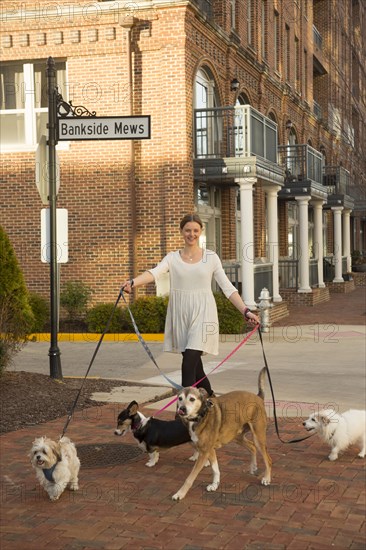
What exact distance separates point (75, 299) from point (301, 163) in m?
11.7

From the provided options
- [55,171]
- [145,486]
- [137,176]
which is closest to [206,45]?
[137,176]

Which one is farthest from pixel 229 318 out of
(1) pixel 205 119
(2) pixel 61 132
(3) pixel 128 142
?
(2) pixel 61 132

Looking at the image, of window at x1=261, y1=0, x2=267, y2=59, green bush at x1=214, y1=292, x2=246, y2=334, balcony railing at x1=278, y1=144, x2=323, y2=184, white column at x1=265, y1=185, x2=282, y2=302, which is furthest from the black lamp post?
window at x1=261, y1=0, x2=267, y2=59

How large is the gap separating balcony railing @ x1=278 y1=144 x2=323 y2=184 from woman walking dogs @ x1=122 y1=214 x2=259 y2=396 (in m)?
18.6

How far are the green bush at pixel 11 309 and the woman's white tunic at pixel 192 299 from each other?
3.28 m

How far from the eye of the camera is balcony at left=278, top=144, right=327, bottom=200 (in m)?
24.5

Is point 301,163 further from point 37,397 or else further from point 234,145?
point 37,397

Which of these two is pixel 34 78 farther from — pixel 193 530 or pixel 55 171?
pixel 193 530

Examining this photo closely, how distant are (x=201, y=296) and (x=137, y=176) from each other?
11.2m

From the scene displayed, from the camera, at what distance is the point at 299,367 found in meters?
12.1

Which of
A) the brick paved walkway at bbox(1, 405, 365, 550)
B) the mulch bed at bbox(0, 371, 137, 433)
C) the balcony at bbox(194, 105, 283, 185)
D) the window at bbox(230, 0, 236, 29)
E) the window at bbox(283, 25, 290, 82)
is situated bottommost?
the brick paved walkway at bbox(1, 405, 365, 550)

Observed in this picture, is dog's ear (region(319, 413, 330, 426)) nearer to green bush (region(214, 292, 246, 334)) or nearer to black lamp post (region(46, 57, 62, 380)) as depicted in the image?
black lamp post (region(46, 57, 62, 380))

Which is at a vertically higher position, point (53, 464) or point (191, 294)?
point (191, 294)

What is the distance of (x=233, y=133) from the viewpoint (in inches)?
736
